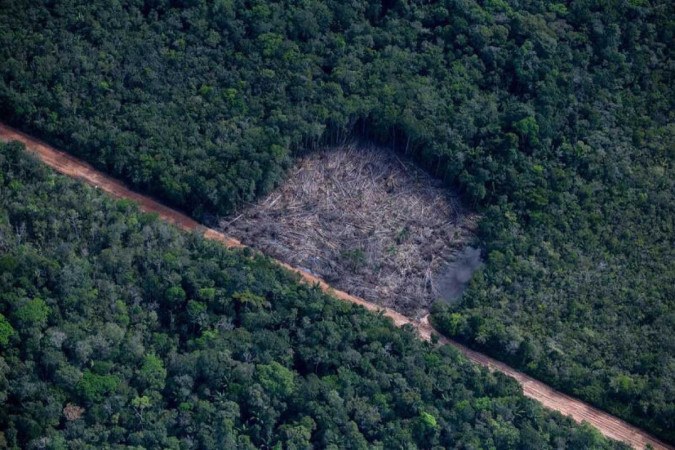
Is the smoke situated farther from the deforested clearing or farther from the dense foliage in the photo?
the dense foliage

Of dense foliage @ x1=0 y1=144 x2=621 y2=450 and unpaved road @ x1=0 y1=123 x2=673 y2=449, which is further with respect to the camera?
unpaved road @ x1=0 y1=123 x2=673 y2=449

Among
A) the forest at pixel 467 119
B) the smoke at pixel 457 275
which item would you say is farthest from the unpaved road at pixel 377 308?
the smoke at pixel 457 275

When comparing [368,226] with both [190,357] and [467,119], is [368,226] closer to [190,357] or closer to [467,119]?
[467,119]

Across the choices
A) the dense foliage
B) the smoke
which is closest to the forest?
the smoke

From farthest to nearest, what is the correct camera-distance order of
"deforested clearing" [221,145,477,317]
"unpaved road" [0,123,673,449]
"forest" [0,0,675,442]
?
"deforested clearing" [221,145,477,317]
"forest" [0,0,675,442]
"unpaved road" [0,123,673,449]

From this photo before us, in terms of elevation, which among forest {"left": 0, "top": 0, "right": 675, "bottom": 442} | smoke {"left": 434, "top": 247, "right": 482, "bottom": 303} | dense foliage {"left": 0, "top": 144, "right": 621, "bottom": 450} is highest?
forest {"left": 0, "top": 0, "right": 675, "bottom": 442}

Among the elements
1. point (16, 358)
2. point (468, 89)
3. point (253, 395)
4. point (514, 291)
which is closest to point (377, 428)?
point (253, 395)
